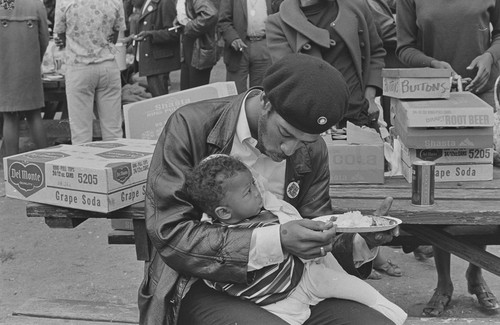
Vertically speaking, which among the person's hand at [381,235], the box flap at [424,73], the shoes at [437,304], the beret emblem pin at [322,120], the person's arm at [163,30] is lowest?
the shoes at [437,304]

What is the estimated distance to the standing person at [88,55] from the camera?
660 centimetres

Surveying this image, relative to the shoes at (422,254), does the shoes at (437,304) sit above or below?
above

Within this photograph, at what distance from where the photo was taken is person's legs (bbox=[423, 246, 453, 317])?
4.35m

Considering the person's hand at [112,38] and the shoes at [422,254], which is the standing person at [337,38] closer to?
the shoes at [422,254]

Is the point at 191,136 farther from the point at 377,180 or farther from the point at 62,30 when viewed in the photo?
the point at 62,30

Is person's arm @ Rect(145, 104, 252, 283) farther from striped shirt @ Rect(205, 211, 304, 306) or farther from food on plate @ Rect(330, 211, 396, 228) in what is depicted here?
food on plate @ Rect(330, 211, 396, 228)

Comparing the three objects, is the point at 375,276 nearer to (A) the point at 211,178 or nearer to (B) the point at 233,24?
(A) the point at 211,178

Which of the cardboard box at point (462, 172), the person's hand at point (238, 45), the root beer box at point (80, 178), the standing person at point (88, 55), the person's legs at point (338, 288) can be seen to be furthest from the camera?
the person's hand at point (238, 45)

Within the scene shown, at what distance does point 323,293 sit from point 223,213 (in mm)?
417

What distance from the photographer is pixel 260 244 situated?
255 cm

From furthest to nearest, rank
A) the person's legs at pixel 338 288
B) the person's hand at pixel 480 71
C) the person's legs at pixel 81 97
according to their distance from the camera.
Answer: the person's legs at pixel 81 97, the person's hand at pixel 480 71, the person's legs at pixel 338 288

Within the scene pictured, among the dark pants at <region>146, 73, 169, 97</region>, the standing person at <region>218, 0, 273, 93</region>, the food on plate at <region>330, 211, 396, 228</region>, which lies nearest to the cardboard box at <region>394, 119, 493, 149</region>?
the food on plate at <region>330, 211, 396, 228</region>

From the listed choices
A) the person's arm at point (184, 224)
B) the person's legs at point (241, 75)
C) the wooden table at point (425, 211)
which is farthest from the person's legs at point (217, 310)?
the person's legs at point (241, 75)

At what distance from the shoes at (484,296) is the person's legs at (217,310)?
2113mm
